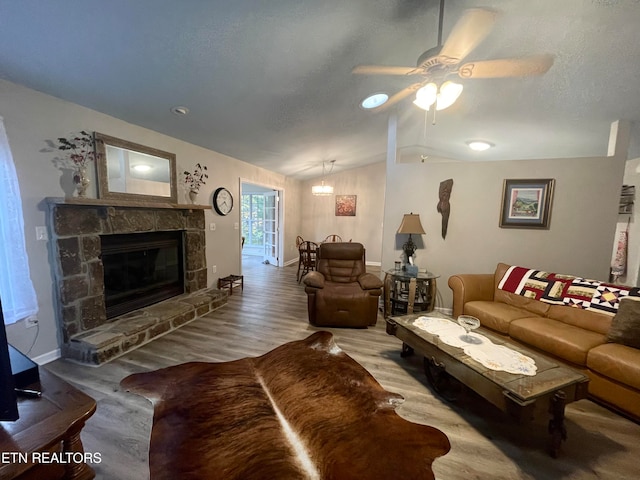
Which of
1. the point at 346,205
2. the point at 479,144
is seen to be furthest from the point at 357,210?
the point at 479,144

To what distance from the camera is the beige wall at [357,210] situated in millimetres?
7094

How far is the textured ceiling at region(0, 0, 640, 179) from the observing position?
1646mm

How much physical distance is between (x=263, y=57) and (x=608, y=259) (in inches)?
176

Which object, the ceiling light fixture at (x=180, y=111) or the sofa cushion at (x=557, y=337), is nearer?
the sofa cushion at (x=557, y=337)

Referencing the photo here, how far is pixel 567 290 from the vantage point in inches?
99.7

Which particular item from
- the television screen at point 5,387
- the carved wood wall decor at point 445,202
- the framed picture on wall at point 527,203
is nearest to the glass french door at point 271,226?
the carved wood wall decor at point 445,202

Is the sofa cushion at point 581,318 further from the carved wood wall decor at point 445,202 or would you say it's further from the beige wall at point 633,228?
the beige wall at point 633,228

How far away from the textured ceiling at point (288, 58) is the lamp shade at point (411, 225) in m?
1.49

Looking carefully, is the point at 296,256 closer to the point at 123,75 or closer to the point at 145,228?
the point at 145,228

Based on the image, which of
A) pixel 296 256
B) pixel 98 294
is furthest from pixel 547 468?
pixel 296 256

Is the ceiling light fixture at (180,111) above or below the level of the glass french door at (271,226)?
above

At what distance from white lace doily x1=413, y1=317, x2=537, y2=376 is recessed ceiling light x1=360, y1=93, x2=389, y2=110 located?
2617mm

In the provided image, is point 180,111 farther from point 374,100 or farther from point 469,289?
point 469,289

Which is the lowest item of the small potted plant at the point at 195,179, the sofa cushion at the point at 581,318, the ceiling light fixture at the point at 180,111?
the sofa cushion at the point at 581,318
